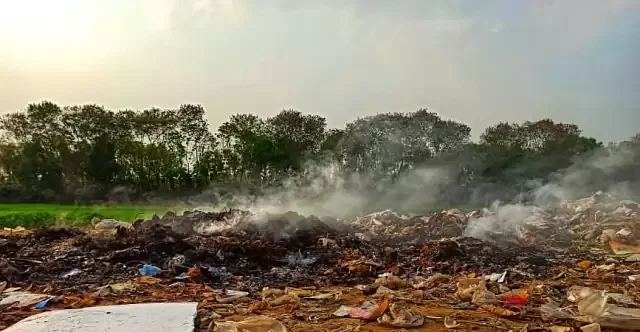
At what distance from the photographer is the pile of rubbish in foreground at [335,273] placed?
4375 millimetres

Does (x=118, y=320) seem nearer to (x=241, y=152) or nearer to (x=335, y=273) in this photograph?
(x=335, y=273)

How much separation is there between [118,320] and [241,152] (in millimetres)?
20576

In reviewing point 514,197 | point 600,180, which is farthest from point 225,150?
point 600,180

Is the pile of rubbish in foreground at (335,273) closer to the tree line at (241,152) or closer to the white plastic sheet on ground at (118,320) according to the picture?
the white plastic sheet on ground at (118,320)

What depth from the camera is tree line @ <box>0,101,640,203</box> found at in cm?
2228

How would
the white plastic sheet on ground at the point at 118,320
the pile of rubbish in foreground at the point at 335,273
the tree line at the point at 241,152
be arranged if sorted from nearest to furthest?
1. the white plastic sheet on ground at the point at 118,320
2. the pile of rubbish in foreground at the point at 335,273
3. the tree line at the point at 241,152

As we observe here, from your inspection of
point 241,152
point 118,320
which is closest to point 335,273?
point 118,320

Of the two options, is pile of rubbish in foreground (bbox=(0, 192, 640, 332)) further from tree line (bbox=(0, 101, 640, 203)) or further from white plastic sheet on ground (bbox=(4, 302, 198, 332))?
tree line (bbox=(0, 101, 640, 203))

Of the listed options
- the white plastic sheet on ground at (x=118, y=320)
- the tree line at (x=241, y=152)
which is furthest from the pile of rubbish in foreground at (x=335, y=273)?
the tree line at (x=241, y=152)

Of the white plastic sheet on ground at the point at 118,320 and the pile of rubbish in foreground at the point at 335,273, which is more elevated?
the white plastic sheet on ground at the point at 118,320

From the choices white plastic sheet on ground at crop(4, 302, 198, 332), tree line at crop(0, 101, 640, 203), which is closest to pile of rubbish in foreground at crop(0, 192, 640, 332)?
white plastic sheet on ground at crop(4, 302, 198, 332)

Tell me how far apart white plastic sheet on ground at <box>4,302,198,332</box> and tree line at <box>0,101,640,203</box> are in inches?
640

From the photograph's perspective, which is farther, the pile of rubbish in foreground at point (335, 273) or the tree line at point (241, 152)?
the tree line at point (241, 152)

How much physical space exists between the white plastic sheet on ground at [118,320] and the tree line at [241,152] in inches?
640
